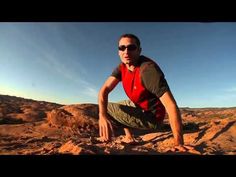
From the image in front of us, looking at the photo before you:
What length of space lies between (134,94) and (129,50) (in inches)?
24.9

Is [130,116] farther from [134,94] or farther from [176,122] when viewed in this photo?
[176,122]

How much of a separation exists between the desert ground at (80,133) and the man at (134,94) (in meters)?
0.26

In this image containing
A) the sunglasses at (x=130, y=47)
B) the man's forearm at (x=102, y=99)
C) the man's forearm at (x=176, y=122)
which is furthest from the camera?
the man's forearm at (x=102, y=99)

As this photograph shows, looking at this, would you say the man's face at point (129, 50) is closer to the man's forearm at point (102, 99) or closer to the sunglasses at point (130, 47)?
the sunglasses at point (130, 47)

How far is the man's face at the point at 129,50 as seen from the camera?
15.5ft

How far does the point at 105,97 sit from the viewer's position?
493 cm

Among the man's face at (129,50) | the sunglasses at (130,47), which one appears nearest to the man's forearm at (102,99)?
the man's face at (129,50)

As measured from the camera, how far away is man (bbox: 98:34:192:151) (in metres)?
4.57

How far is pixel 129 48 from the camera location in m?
4.72

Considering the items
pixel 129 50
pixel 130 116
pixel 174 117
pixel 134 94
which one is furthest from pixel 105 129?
pixel 129 50
